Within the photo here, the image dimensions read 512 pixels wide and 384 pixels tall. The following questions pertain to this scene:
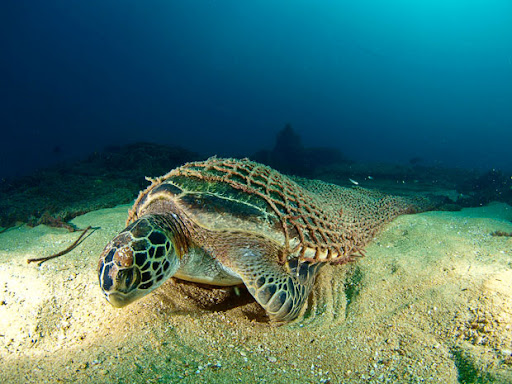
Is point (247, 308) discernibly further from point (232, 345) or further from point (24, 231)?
point (24, 231)

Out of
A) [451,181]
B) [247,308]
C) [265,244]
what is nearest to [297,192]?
[265,244]

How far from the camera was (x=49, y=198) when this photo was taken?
6.23 m

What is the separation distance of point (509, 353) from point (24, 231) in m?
6.24

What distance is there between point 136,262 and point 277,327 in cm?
137

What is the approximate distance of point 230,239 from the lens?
2.62 metres

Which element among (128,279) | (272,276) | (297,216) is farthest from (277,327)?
(128,279)

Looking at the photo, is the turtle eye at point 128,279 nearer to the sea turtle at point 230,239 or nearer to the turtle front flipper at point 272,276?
the sea turtle at point 230,239

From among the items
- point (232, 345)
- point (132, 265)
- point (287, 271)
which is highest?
point (132, 265)

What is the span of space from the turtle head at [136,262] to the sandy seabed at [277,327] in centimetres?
35

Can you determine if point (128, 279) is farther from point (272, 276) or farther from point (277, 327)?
point (277, 327)

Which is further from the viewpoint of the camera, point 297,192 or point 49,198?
point 49,198

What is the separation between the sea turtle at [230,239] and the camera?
208 cm

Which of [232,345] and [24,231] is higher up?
[232,345]

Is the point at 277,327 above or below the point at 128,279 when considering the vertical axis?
below
